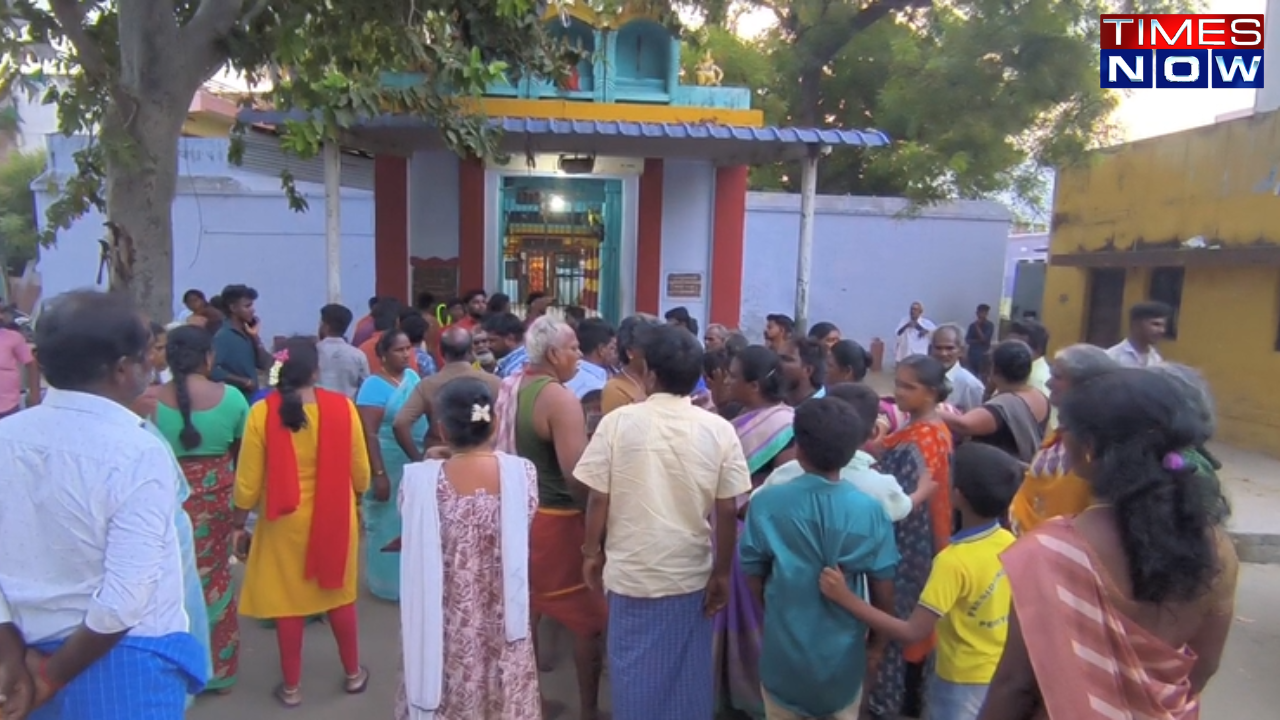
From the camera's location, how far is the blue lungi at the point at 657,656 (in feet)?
9.40

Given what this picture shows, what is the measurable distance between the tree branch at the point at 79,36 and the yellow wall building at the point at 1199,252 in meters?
11.1

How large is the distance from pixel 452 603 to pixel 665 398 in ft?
3.15

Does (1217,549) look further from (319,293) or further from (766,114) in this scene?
(766,114)

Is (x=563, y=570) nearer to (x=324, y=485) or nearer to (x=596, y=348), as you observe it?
(x=324, y=485)

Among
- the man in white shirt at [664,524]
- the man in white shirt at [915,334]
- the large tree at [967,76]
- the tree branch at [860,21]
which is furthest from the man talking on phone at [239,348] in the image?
the tree branch at [860,21]

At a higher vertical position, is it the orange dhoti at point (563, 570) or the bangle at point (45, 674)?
the bangle at point (45, 674)

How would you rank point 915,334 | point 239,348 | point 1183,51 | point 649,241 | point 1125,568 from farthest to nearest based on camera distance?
point 915,334 → point 649,241 → point 1183,51 → point 239,348 → point 1125,568

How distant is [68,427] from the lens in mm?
1811

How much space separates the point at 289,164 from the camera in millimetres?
11758

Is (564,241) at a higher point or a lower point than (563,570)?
higher

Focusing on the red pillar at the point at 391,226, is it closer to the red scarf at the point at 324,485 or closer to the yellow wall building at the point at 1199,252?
the red scarf at the point at 324,485

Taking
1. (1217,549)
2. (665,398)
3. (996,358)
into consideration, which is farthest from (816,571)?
(996,358)

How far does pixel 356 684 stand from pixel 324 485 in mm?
911

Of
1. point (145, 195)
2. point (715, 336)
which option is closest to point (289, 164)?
point (145, 195)
